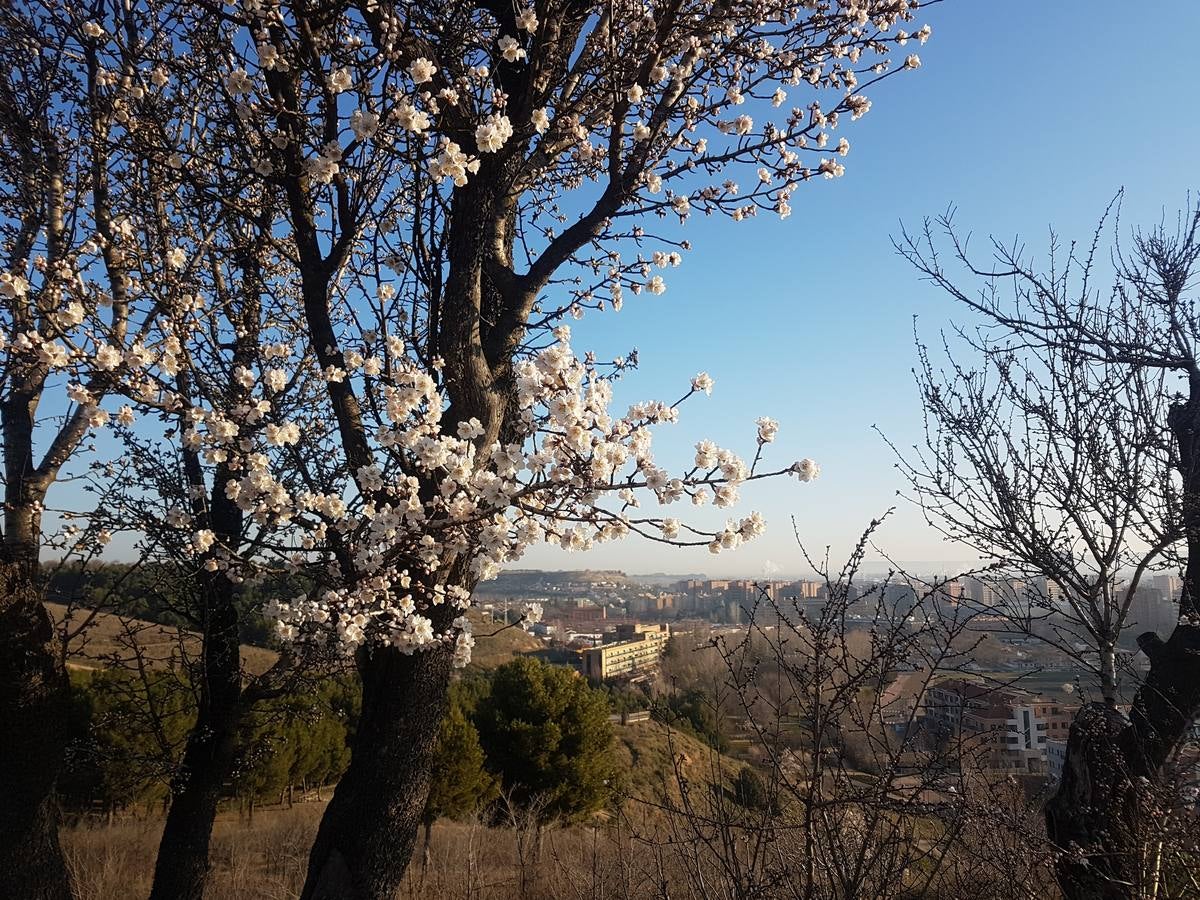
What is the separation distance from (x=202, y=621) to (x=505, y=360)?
9.78ft

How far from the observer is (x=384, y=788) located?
108 inches

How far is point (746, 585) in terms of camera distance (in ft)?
11.5

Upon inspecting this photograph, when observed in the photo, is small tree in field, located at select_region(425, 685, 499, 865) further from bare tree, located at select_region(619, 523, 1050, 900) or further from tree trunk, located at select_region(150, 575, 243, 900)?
bare tree, located at select_region(619, 523, 1050, 900)

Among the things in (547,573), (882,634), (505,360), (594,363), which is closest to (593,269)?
(594,363)

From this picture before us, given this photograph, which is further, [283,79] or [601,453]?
[283,79]

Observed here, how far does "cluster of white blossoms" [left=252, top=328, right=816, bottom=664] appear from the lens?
2.74m

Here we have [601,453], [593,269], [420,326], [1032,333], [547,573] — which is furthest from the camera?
[547,573]

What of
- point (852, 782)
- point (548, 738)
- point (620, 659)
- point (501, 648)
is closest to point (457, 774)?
point (548, 738)

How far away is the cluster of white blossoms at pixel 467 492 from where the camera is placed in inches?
108

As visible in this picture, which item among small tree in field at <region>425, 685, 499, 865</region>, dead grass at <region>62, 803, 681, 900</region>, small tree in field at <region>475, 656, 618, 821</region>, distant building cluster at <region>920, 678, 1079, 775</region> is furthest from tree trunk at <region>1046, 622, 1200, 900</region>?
small tree in field at <region>475, 656, 618, 821</region>

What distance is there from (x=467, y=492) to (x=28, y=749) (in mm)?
2591

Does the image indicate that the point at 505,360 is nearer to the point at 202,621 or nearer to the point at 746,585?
the point at 746,585

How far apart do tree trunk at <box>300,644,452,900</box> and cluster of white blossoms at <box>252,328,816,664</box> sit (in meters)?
0.18

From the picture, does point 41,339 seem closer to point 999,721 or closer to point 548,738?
point 999,721
